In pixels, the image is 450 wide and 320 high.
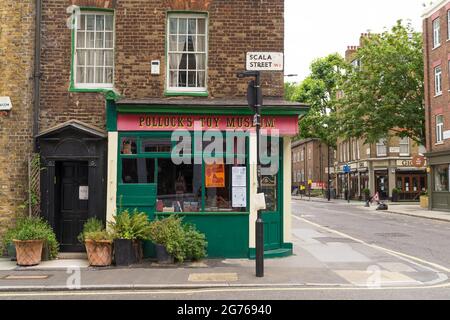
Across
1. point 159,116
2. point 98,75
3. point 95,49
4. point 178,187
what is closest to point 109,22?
point 95,49

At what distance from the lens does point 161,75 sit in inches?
488

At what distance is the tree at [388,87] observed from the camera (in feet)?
123

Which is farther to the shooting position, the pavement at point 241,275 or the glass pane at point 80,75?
the glass pane at point 80,75

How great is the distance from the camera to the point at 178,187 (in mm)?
12016

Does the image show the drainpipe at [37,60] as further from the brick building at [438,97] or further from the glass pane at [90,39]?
the brick building at [438,97]

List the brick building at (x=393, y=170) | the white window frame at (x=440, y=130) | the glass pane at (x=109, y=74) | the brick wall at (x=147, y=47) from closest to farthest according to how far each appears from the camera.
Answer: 1. the brick wall at (x=147, y=47)
2. the glass pane at (x=109, y=74)
3. the white window frame at (x=440, y=130)
4. the brick building at (x=393, y=170)

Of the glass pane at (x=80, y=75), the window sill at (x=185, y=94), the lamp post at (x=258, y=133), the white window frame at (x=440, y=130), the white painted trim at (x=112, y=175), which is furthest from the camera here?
the white window frame at (x=440, y=130)

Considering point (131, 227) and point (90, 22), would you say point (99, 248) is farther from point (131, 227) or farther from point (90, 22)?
point (90, 22)

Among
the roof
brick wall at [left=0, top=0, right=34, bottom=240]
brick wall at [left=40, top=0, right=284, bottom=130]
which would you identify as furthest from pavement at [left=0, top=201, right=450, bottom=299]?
brick wall at [left=40, top=0, right=284, bottom=130]

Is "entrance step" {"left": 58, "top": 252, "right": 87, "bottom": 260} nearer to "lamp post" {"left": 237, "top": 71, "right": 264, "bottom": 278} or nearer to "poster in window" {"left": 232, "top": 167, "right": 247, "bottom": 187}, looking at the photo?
"poster in window" {"left": 232, "top": 167, "right": 247, "bottom": 187}

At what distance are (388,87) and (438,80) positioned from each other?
13.5 ft

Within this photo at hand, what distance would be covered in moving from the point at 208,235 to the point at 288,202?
2.12 metres

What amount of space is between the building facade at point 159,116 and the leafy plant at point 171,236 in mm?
732

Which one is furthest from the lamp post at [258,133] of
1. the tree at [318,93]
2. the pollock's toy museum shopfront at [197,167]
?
the tree at [318,93]
